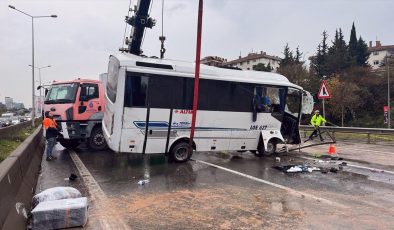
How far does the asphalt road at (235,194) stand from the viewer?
17.6ft

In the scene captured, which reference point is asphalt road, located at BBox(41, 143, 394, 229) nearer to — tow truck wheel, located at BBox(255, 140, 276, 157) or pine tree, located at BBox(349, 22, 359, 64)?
tow truck wheel, located at BBox(255, 140, 276, 157)

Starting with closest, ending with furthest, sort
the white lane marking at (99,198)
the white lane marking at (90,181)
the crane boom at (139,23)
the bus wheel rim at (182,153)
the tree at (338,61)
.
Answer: the white lane marking at (99,198), the white lane marking at (90,181), the bus wheel rim at (182,153), the crane boom at (139,23), the tree at (338,61)

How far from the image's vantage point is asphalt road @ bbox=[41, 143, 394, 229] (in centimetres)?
536

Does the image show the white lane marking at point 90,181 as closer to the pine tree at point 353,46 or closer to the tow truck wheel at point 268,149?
the tow truck wheel at point 268,149

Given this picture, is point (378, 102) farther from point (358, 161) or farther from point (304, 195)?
point (304, 195)

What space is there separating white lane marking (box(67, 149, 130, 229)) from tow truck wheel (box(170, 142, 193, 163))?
2.51 metres

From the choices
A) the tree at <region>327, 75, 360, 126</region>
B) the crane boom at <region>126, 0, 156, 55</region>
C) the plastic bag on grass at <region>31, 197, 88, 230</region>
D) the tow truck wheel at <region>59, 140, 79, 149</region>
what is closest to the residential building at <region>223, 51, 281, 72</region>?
the tree at <region>327, 75, 360, 126</region>

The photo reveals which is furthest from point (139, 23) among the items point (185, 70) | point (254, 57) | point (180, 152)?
point (254, 57)

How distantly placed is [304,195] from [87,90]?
381 inches

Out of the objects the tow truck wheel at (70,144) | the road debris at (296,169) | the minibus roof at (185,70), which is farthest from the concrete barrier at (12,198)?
the tow truck wheel at (70,144)

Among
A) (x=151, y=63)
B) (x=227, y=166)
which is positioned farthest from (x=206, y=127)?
(x=151, y=63)

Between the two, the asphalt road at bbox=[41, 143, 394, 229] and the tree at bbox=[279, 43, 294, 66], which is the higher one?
the tree at bbox=[279, 43, 294, 66]

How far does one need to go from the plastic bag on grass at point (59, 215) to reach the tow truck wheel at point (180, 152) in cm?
557

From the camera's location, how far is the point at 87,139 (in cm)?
1409
